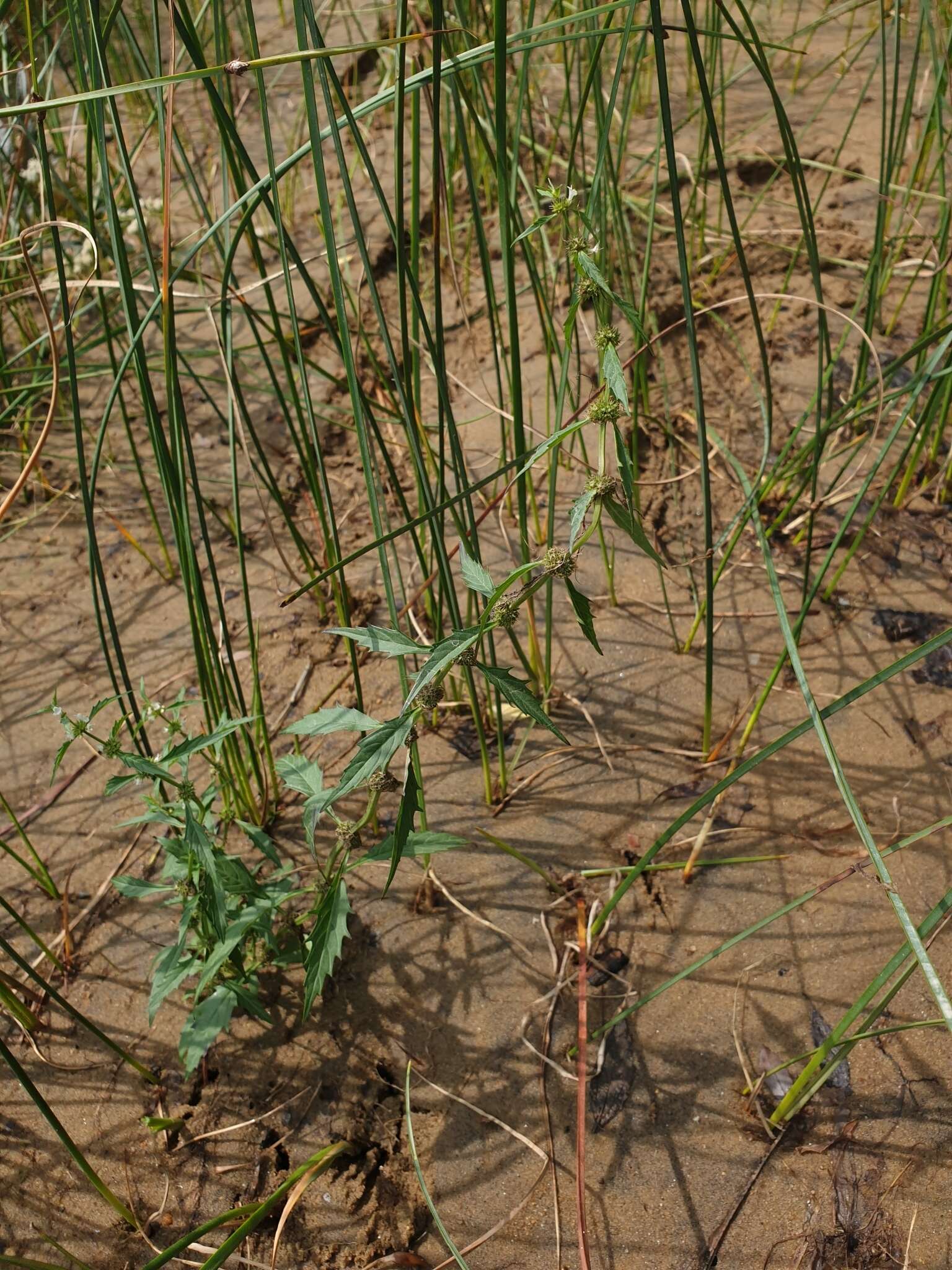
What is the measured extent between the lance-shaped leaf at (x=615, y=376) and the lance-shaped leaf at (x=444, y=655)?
0.23 meters

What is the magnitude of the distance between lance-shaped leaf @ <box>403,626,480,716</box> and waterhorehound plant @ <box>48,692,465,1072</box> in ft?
0.41

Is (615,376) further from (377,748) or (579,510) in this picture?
(377,748)

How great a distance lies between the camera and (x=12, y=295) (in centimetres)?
129

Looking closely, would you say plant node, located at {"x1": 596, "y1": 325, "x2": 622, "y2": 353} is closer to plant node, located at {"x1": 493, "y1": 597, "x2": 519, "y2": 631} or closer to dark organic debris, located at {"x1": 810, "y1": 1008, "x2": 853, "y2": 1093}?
plant node, located at {"x1": 493, "y1": 597, "x2": 519, "y2": 631}

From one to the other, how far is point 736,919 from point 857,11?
9.24ft

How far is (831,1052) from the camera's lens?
1.08 meters

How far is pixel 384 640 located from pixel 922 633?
0.98 m

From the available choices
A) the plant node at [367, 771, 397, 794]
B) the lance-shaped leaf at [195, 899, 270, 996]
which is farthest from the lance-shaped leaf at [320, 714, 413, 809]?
the lance-shaped leaf at [195, 899, 270, 996]

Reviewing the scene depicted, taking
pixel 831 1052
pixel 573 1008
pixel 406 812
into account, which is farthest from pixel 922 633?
pixel 406 812

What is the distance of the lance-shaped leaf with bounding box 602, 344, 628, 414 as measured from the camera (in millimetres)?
787

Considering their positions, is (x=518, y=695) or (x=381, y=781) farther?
(x=381, y=781)

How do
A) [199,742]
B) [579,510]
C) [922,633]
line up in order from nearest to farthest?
[579,510]
[199,742]
[922,633]

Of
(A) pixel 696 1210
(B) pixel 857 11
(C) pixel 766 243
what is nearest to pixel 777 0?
(B) pixel 857 11

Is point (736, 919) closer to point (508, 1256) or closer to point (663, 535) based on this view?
point (508, 1256)
